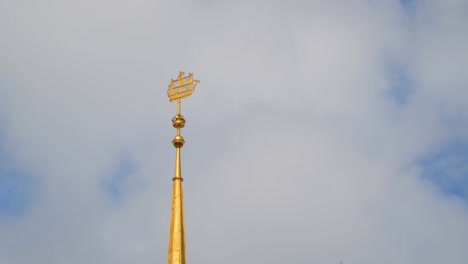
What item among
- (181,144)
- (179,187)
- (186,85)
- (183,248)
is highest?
(186,85)

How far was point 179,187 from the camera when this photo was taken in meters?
35.7

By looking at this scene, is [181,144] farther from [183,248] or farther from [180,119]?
[183,248]

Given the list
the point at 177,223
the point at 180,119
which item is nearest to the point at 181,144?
the point at 180,119

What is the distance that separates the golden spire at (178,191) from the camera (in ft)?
109

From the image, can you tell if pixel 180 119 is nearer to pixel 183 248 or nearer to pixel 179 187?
pixel 179 187

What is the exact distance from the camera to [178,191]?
35531 millimetres

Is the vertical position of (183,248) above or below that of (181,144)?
below

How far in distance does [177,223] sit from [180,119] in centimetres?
527

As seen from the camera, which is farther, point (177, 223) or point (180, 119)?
point (180, 119)

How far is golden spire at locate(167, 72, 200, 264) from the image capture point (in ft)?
109

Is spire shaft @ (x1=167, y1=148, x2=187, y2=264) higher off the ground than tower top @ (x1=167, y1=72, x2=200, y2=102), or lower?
lower

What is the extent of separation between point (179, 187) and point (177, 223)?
6.52ft

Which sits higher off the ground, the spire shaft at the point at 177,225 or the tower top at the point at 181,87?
the tower top at the point at 181,87

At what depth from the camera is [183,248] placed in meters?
33.6
